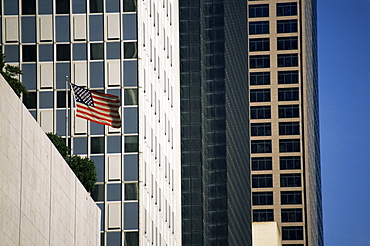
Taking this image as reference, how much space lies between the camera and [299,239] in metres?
187

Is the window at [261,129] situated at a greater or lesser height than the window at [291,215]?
greater

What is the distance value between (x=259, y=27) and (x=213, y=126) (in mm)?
22613

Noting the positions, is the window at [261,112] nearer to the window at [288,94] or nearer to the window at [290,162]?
the window at [288,94]

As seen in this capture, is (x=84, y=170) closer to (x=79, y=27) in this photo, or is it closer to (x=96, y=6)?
(x=79, y=27)

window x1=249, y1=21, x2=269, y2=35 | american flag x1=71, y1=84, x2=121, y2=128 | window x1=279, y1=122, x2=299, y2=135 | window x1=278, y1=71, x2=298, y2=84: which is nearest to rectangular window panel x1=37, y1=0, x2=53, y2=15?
american flag x1=71, y1=84, x2=121, y2=128

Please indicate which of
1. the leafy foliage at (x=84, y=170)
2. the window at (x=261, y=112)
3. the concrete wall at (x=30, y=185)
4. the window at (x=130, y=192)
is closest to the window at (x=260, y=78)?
the window at (x=261, y=112)

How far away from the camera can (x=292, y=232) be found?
614 feet

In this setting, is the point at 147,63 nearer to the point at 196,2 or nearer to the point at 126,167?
the point at 126,167

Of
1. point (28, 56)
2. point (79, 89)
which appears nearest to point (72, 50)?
point (28, 56)

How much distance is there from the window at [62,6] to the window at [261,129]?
111829 mm

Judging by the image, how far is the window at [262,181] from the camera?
188 metres

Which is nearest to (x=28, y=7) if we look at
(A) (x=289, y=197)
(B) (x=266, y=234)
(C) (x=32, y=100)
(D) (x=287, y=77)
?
(C) (x=32, y=100)

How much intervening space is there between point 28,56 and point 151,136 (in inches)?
525

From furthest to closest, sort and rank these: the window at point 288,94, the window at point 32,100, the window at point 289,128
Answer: the window at point 288,94 → the window at point 289,128 → the window at point 32,100
